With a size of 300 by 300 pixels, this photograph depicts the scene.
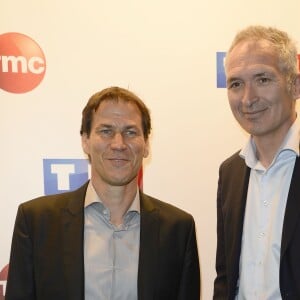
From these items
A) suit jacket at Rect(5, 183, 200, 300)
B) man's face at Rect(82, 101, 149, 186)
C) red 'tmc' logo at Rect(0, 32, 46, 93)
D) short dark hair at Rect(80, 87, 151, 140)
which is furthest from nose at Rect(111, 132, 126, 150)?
red 'tmc' logo at Rect(0, 32, 46, 93)

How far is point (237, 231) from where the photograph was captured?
1533 mm

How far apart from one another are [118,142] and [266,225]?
0.66 m

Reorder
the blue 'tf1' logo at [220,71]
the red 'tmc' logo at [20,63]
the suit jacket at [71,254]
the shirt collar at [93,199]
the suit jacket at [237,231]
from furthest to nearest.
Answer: the blue 'tf1' logo at [220,71] → the red 'tmc' logo at [20,63] → the shirt collar at [93,199] → the suit jacket at [71,254] → the suit jacket at [237,231]

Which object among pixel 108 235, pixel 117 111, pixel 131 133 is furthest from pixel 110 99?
pixel 108 235

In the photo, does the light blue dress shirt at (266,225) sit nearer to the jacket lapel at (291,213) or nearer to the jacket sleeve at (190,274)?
the jacket lapel at (291,213)

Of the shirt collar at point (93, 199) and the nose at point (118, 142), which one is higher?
the nose at point (118, 142)

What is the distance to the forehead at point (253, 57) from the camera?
1448mm

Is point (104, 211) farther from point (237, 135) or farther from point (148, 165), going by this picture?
point (237, 135)

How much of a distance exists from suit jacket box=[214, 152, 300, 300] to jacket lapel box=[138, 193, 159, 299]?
29 centimetres

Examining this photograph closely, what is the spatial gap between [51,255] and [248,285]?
2.52 feet

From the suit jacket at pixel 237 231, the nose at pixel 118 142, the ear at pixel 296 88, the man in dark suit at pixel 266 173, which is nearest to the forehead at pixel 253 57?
the man in dark suit at pixel 266 173

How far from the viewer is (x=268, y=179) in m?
1.48

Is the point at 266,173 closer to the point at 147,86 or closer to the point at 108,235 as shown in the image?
the point at 108,235

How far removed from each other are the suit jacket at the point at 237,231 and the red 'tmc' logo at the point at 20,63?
124 cm
